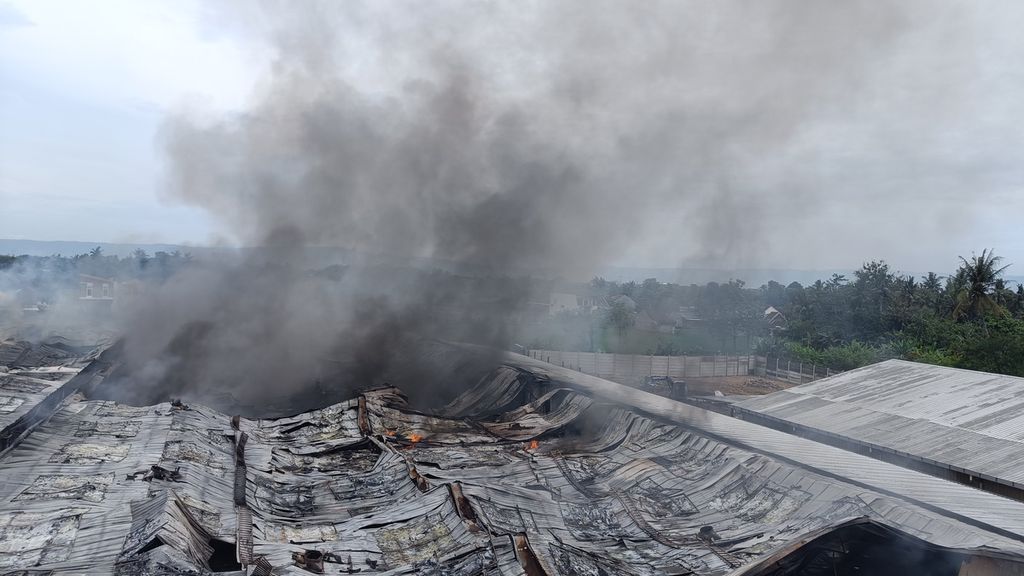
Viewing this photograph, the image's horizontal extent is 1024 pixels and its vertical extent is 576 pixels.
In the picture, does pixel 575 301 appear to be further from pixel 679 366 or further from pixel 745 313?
pixel 679 366

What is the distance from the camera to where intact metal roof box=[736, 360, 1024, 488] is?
57.5ft

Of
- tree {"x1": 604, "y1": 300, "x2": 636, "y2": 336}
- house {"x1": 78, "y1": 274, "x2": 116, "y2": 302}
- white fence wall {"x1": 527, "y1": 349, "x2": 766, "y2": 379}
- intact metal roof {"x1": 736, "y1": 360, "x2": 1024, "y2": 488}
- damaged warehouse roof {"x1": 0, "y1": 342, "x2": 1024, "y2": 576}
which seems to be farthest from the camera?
house {"x1": 78, "y1": 274, "x2": 116, "y2": 302}

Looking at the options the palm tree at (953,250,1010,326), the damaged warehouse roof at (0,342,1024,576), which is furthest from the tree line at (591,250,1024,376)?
the damaged warehouse roof at (0,342,1024,576)

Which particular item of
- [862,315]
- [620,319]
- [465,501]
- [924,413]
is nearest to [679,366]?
[620,319]

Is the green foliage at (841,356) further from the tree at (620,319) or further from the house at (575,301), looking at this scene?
the house at (575,301)

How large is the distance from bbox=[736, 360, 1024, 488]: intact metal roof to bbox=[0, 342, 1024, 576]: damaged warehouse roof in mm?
3958

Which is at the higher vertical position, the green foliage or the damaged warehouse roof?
the green foliage

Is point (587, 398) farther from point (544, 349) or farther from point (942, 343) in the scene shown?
point (942, 343)

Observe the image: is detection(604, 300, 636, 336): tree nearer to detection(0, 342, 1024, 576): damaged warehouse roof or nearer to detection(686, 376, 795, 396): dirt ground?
detection(686, 376, 795, 396): dirt ground

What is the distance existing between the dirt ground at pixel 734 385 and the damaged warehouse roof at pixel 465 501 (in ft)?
53.7

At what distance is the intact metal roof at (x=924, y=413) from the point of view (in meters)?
17.5

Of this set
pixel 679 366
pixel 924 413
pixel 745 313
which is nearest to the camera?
pixel 924 413

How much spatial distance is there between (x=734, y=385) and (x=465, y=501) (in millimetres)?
28017

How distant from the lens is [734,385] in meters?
38.1
